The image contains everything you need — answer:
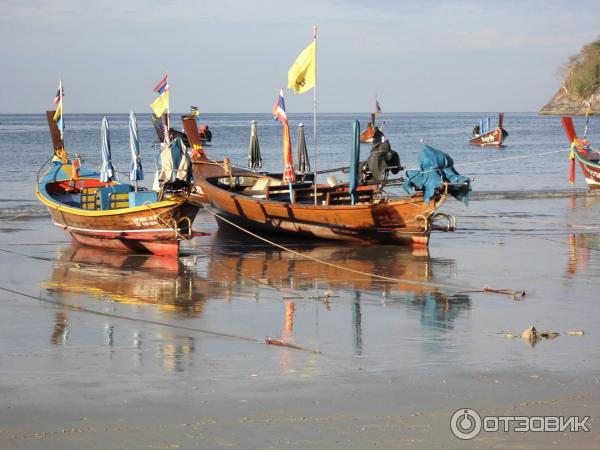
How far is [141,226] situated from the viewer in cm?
1861

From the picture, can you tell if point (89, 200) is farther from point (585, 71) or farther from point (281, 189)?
point (585, 71)

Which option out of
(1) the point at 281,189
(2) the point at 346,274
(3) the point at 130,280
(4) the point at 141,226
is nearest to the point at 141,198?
(4) the point at 141,226

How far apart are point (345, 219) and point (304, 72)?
118 inches

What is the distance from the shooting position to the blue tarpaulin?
18.8 m

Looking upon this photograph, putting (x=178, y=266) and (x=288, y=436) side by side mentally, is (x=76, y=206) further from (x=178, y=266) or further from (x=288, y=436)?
(x=288, y=436)

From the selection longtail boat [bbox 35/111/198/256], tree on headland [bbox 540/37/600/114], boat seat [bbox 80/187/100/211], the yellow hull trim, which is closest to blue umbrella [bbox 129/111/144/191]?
longtail boat [bbox 35/111/198/256]

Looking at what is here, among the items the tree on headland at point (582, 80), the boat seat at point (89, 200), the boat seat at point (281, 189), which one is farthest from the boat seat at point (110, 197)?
the tree on headland at point (582, 80)

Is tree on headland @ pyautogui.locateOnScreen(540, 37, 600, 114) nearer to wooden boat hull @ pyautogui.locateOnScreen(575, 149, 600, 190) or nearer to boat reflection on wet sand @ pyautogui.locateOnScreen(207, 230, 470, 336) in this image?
wooden boat hull @ pyautogui.locateOnScreen(575, 149, 600, 190)

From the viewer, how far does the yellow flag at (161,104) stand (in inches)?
835

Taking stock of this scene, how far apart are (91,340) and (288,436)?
4.04m

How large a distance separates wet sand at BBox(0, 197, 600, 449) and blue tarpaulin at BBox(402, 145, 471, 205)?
1.22m

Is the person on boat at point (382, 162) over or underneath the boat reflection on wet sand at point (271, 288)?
over

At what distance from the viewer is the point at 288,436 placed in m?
8.21

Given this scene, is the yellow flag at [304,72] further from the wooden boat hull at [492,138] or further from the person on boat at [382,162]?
the wooden boat hull at [492,138]
